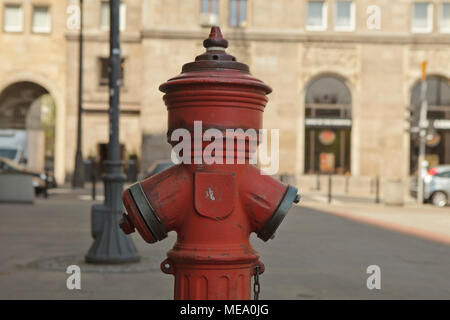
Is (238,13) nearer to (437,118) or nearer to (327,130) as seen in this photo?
(327,130)

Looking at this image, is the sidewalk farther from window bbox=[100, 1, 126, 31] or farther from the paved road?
window bbox=[100, 1, 126, 31]

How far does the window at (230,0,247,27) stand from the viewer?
3553 centimetres

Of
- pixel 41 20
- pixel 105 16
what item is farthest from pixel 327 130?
pixel 41 20

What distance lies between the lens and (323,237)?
12328 mm

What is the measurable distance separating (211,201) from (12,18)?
38.2 meters

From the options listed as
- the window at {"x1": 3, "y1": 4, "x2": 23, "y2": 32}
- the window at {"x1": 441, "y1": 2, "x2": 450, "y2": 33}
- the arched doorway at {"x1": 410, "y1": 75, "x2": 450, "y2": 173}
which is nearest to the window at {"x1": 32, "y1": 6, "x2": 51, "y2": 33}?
the window at {"x1": 3, "y1": 4, "x2": 23, "y2": 32}

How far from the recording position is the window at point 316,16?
36.2 meters

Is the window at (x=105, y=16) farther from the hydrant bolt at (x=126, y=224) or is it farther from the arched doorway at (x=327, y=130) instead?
the hydrant bolt at (x=126, y=224)

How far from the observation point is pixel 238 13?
3559 centimetres

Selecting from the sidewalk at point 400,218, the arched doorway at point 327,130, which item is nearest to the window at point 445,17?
the arched doorway at point 327,130

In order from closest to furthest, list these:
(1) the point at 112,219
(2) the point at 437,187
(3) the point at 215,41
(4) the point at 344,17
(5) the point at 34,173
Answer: (3) the point at 215,41
(1) the point at 112,219
(2) the point at 437,187
(5) the point at 34,173
(4) the point at 344,17

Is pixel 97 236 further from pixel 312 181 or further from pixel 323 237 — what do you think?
pixel 312 181

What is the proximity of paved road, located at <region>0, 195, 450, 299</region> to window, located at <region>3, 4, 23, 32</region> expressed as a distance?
25319mm

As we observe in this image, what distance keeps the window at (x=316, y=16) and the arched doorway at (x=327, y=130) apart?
2.90 meters
